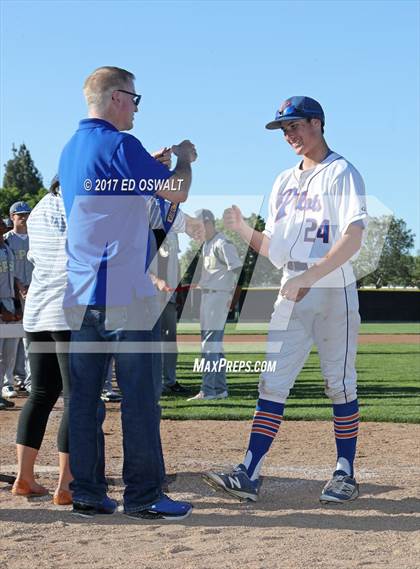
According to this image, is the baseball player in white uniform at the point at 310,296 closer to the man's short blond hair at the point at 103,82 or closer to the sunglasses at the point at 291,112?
the sunglasses at the point at 291,112

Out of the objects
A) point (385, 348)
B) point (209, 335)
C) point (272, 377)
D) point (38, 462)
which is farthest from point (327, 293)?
point (385, 348)

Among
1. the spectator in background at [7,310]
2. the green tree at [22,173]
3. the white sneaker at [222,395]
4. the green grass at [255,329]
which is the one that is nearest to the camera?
the spectator in background at [7,310]

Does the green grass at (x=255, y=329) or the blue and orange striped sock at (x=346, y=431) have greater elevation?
the green grass at (x=255, y=329)

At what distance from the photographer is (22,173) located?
117938mm

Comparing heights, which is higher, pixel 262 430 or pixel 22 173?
pixel 22 173

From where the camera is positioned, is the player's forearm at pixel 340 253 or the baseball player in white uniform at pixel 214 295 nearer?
the player's forearm at pixel 340 253

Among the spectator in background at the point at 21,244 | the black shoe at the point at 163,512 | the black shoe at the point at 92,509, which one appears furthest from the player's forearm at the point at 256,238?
the spectator in background at the point at 21,244

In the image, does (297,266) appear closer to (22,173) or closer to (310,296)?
(310,296)

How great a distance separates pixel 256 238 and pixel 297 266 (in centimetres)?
41

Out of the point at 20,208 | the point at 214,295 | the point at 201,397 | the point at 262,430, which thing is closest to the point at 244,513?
the point at 262,430

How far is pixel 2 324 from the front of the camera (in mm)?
10336

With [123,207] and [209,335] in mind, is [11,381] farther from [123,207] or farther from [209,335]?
[123,207]

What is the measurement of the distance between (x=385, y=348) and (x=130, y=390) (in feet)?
63.1

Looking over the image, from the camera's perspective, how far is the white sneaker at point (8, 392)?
1086cm
